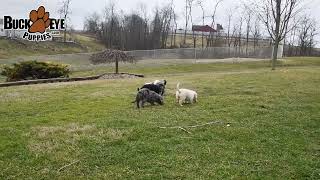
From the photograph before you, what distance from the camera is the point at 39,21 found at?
48031 mm

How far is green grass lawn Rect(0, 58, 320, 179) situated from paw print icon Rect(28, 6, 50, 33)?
34978 millimetres

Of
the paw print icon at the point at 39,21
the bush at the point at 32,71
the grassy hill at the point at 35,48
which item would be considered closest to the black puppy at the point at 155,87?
the bush at the point at 32,71

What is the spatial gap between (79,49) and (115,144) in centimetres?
7075

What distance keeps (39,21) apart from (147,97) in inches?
1489

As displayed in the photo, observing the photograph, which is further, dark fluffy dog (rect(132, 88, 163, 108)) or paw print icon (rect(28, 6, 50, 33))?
paw print icon (rect(28, 6, 50, 33))

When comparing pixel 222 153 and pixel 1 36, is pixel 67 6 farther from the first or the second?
pixel 222 153

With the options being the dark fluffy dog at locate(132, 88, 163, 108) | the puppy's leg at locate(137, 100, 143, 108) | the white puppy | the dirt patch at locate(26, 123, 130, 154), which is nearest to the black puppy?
the dark fluffy dog at locate(132, 88, 163, 108)

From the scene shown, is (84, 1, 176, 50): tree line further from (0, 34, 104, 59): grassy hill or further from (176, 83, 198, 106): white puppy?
(176, 83, 198, 106): white puppy

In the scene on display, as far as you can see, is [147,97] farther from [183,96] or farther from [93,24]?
[93,24]

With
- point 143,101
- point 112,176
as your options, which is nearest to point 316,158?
point 112,176

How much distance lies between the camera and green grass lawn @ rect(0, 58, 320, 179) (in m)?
7.07

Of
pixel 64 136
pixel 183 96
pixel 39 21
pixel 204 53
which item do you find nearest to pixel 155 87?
pixel 183 96

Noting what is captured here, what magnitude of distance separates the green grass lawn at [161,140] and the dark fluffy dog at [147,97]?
336 millimetres

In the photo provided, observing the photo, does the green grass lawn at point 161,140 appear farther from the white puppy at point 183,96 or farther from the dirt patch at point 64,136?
the white puppy at point 183,96
